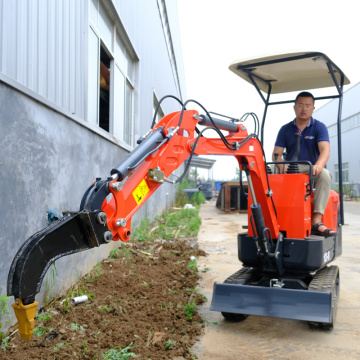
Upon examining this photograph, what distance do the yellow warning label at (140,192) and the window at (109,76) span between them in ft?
11.4

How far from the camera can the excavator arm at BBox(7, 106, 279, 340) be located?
2004 millimetres

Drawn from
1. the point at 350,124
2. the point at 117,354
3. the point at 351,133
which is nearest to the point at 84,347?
the point at 117,354

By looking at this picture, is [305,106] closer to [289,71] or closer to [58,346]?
[289,71]

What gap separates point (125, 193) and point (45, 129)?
1779 mm

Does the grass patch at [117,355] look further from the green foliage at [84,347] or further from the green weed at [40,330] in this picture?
the green weed at [40,330]

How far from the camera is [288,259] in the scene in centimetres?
394

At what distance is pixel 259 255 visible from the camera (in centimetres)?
398

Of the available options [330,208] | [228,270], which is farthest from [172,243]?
[330,208]

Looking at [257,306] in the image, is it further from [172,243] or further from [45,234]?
[172,243]

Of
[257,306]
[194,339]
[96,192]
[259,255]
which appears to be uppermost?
[96,192]

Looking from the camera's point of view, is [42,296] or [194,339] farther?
[42,296]

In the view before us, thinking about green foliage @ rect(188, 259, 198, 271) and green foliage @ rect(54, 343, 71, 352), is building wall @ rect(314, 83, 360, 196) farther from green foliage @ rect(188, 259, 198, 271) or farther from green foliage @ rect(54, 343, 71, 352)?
green foliage @ rect(54, 343, 71, 352)

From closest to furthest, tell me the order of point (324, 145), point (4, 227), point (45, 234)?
point (45, 234) < point (4, 227) < point (324, 145)

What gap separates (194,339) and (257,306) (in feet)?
2.11
